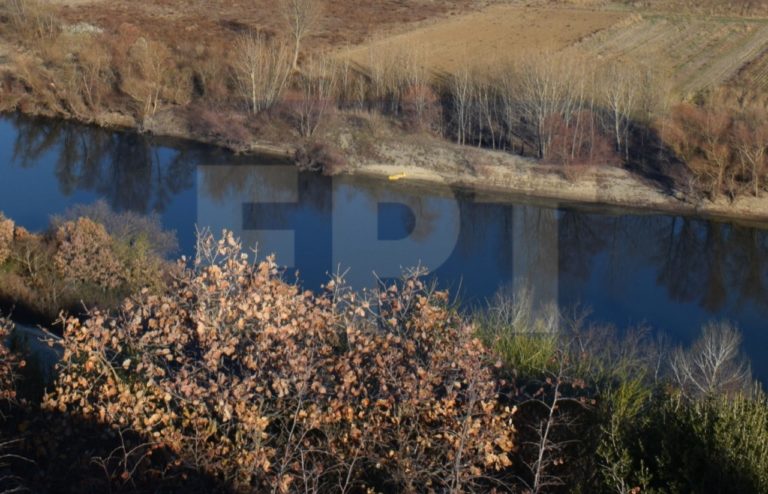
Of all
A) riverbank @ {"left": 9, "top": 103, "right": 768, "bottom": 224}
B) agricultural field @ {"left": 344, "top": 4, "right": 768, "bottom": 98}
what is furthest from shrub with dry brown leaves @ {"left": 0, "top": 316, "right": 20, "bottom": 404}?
agricultural field @ {"left": 344, "top": 4, "right": 768, "bottom": 98}

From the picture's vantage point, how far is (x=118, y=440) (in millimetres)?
6555

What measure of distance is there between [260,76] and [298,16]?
15.5ft

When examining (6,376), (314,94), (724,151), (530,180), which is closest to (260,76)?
(314,94)

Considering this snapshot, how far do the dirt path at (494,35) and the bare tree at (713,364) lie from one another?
14064 millimetres

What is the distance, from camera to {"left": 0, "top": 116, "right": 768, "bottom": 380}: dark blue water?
1645 centimetres

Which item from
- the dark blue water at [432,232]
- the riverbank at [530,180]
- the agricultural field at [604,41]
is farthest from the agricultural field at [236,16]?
the riverbank at [530,180]

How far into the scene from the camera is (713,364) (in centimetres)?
1195

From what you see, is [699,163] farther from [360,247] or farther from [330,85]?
[330,85]

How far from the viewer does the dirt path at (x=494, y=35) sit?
93.1 feet

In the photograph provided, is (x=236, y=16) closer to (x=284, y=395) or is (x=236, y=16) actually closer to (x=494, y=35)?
(x=494, y=35)

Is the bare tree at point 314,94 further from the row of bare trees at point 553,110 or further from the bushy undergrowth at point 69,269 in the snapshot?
the bushy undergrowth at point 69,269

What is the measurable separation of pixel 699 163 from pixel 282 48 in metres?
11.4

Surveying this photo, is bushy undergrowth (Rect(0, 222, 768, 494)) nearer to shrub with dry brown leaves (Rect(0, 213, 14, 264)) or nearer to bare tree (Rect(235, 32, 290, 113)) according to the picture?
shrub with dry brown leaves (Rect(0, 213, 14, 264))

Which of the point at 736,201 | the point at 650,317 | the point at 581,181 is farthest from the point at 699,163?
the point at 650,317
